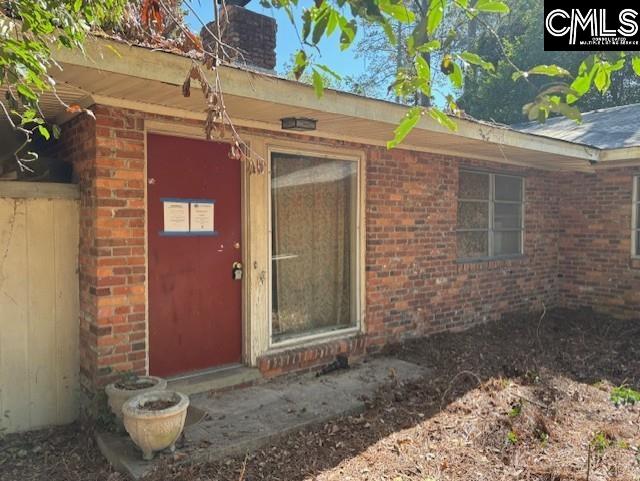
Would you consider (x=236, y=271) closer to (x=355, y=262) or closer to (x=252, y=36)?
(x=355, y=262)

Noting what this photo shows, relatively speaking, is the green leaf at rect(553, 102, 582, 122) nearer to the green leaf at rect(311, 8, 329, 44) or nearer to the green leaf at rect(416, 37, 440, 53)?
the green leaf at rect(416, 37, 440, 53)

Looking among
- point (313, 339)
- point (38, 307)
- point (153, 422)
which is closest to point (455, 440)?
point (313, 339)

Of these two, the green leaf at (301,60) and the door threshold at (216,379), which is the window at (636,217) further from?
the green leaf at (301,60)

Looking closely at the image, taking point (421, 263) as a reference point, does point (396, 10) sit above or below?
above

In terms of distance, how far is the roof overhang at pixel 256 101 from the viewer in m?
2.96

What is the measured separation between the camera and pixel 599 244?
7934 mm

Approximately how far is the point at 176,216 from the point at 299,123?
133cm

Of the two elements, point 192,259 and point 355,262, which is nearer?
point 192,259

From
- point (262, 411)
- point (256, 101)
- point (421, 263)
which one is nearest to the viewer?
point (256, 101)

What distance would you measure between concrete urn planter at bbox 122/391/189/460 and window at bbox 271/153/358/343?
1.73 metres

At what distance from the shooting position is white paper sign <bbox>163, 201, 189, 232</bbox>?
419 centimetres

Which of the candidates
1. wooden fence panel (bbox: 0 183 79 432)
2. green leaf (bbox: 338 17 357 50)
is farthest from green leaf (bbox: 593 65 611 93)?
wooden fence panel (bbox: 0 183 79 432)

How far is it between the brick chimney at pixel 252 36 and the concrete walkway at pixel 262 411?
161 inches

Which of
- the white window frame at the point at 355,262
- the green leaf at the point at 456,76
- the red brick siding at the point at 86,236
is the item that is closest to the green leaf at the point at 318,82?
the green leaf at the point at 456,76
